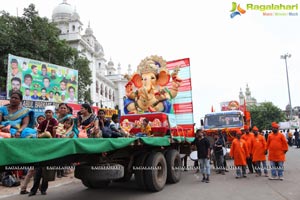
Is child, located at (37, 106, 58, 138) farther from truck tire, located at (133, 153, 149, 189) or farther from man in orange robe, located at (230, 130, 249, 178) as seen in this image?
man in orange robe, located at (230, 130, 249, 178)

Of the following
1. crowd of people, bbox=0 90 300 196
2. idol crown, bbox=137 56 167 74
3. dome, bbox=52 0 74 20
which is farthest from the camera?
dome, bbox=52 0 74 20

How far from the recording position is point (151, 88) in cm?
1091

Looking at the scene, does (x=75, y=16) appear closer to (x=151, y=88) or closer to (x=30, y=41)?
(x=30, y=41)

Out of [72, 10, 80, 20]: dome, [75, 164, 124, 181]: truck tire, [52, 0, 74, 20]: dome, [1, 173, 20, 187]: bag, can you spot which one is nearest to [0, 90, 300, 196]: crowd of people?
[75, 164, 124, 181]: truck tire

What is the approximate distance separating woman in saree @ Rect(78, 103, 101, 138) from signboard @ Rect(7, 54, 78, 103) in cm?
934

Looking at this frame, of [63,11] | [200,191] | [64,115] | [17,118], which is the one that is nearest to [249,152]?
[200,191]

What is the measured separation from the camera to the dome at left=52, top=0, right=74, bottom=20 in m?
53.8

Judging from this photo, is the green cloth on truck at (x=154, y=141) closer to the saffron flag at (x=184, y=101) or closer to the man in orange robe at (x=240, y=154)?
the man in orange robe at (x=240, y=154)

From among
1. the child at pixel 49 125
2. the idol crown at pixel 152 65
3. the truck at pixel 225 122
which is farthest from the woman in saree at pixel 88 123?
the truck at pixel 225 122

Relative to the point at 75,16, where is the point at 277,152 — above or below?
below

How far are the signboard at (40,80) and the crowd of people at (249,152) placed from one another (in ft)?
32.2

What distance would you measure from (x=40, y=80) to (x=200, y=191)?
40.2 feet

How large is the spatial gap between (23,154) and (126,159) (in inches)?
132

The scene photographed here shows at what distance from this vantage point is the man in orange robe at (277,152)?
7.80 m
